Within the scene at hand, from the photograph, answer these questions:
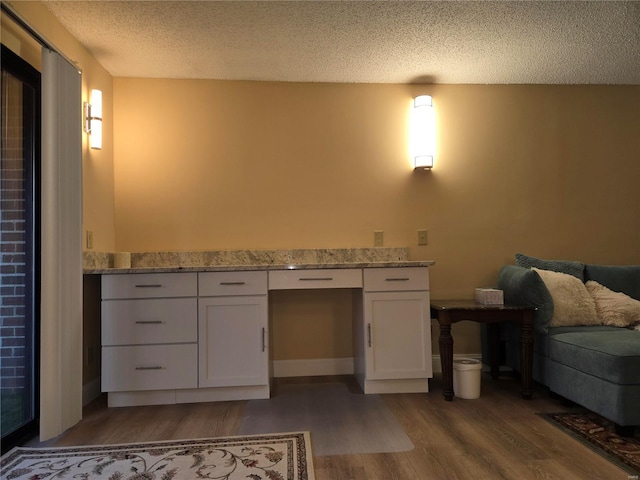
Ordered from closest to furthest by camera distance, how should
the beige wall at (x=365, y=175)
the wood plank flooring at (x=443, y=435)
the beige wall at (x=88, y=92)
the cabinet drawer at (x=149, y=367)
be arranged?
the wood plank flooring at (x=443, y=435)
the beige wall at (x=88, y=92)
the cabinet drawer at (x=149, y=367)
the beige wall at (x=365, y=175)

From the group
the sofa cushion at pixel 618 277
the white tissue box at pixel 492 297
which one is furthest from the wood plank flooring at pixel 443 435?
the sofa cushion at pixel 618 277

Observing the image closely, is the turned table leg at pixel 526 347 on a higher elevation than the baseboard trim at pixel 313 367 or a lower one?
higher

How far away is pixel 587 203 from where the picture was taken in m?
3.60

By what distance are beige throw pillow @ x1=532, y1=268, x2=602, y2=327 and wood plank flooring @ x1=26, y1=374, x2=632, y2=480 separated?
491 mm

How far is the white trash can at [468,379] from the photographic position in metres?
2.75

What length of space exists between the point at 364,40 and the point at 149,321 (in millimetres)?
2163

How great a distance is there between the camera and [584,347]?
2.39 m

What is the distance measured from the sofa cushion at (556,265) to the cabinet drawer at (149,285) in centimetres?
231

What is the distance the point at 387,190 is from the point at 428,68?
3.00 feet

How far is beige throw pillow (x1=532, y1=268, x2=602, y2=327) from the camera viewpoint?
287 centimetres

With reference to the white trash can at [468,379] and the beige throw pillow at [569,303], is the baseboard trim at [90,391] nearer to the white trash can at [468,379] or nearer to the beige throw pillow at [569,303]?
the white trash can at [468,379]

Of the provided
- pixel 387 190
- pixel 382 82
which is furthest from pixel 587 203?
pixel 382 82

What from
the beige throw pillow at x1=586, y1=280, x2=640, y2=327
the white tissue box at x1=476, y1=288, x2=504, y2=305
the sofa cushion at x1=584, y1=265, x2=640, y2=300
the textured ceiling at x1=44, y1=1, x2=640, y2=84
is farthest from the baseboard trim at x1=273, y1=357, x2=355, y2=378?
the textured ceiling at x1=44, y1=1, x2=640, y2=84

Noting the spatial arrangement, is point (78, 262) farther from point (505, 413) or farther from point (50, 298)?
point (505, 413)
